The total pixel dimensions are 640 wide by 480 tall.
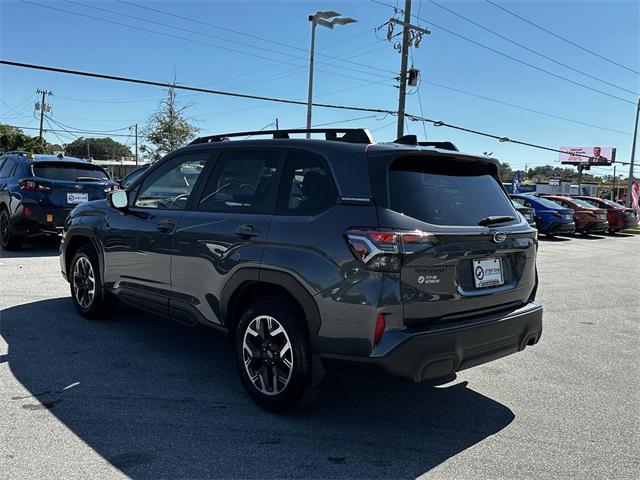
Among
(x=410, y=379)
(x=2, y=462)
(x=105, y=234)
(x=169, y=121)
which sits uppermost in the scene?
(x=169, y=121)

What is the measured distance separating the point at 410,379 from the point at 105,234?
11.1 feet

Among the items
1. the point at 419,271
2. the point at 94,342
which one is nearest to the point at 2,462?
the point at 94,342

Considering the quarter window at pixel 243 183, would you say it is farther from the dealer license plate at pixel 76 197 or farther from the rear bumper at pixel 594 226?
the rear bumper at pixel 594 226

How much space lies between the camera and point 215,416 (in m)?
3.46

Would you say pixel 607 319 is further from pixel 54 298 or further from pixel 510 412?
pixel 54 298

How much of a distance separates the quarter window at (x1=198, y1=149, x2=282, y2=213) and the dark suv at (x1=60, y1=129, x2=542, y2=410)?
0.04 feet

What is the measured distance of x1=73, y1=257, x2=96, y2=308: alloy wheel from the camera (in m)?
5.38

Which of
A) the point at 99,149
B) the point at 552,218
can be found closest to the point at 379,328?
the point at 552,218

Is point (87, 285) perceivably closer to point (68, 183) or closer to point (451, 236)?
point (451, 236)

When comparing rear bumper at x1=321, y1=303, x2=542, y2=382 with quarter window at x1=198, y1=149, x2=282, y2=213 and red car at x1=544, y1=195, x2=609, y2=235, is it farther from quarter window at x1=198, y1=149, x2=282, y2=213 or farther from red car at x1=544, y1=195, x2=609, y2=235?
red car at x1=544, y1=195, x2=609, y2=235

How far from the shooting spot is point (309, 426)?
3.39m

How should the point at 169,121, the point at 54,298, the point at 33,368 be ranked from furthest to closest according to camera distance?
the point at 169,121
the point at 54,298
the point at 33,368

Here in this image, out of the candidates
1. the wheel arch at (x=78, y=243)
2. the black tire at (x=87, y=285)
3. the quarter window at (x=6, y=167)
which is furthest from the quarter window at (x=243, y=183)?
the quarter window at (x=6, y=167)

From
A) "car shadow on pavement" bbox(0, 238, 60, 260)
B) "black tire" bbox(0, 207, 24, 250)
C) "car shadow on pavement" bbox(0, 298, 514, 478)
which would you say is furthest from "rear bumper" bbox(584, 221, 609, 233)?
"black tire" bbox(0, 207, 24, 250)
